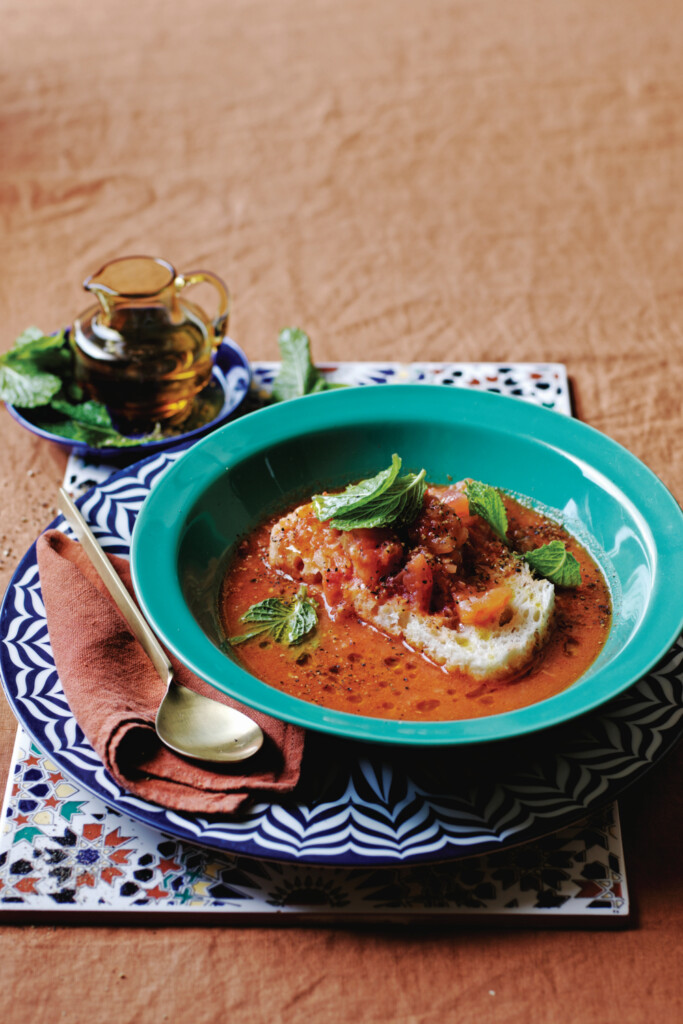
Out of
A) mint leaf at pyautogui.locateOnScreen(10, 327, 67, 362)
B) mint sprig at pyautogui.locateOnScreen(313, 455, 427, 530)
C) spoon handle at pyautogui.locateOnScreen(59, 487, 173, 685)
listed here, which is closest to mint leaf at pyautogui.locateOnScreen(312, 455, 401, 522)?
mint sprig at pyautogui.locateOnScreen(313, 455, 427, 530)

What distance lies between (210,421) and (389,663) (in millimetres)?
1227

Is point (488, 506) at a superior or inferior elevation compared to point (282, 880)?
superior

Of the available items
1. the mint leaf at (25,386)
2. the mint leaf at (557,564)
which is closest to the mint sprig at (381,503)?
the mint leaf at (557,564)

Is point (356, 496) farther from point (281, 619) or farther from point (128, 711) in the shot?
point (128, 711)

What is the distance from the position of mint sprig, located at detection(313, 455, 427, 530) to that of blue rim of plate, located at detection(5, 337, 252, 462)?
81cm

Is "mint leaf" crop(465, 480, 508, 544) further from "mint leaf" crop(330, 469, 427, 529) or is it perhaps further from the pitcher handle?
the pitcher handle

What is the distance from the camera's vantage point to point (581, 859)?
181 centimetres

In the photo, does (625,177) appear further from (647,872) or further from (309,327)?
(647,872)

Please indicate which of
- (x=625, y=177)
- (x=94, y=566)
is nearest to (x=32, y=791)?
(x=94, y=566)

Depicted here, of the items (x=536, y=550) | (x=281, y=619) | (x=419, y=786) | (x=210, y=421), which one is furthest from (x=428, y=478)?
(x=419, y=786)

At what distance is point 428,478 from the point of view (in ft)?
8.29

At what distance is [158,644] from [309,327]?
185 cm

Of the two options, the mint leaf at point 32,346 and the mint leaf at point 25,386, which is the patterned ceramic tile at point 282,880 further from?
the mint leaf at point 32,346

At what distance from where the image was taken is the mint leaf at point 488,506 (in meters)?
2.23
